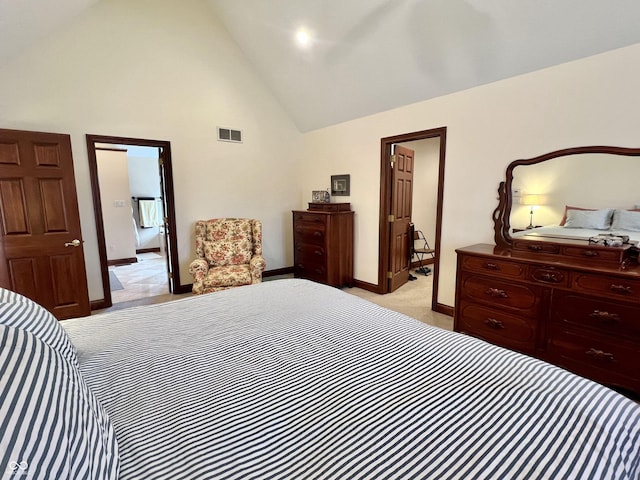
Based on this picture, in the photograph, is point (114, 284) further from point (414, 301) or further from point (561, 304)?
point (561, 304)

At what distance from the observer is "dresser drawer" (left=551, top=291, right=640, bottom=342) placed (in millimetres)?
1855

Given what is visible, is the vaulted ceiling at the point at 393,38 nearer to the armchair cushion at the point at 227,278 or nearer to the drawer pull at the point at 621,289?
the drawer pull at the point at 621,289

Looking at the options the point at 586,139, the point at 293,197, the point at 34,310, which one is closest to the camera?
the point at 34,310

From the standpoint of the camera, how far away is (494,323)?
8.09 feet

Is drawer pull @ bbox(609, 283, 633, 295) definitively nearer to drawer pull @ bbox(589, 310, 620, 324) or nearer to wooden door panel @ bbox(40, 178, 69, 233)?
drawer pull @ bbox(589, 310, 620, 324)

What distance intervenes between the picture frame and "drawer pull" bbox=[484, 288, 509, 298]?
239 centimetres

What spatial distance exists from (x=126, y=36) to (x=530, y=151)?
4.42m

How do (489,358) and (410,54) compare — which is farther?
(410,54)

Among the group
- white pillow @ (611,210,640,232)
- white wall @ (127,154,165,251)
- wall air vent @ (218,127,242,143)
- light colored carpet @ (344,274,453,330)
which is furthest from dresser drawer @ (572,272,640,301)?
white wall @ (127,154,165,251)

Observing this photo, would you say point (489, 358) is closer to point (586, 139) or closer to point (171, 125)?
point (586, 139)

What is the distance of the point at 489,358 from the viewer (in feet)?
3.60

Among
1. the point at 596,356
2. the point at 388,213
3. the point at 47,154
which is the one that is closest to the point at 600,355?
the point at 596,356

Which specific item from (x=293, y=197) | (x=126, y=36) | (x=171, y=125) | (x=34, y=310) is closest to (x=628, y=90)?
(x=34, y=310)

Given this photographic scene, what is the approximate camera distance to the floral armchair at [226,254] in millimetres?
3443
